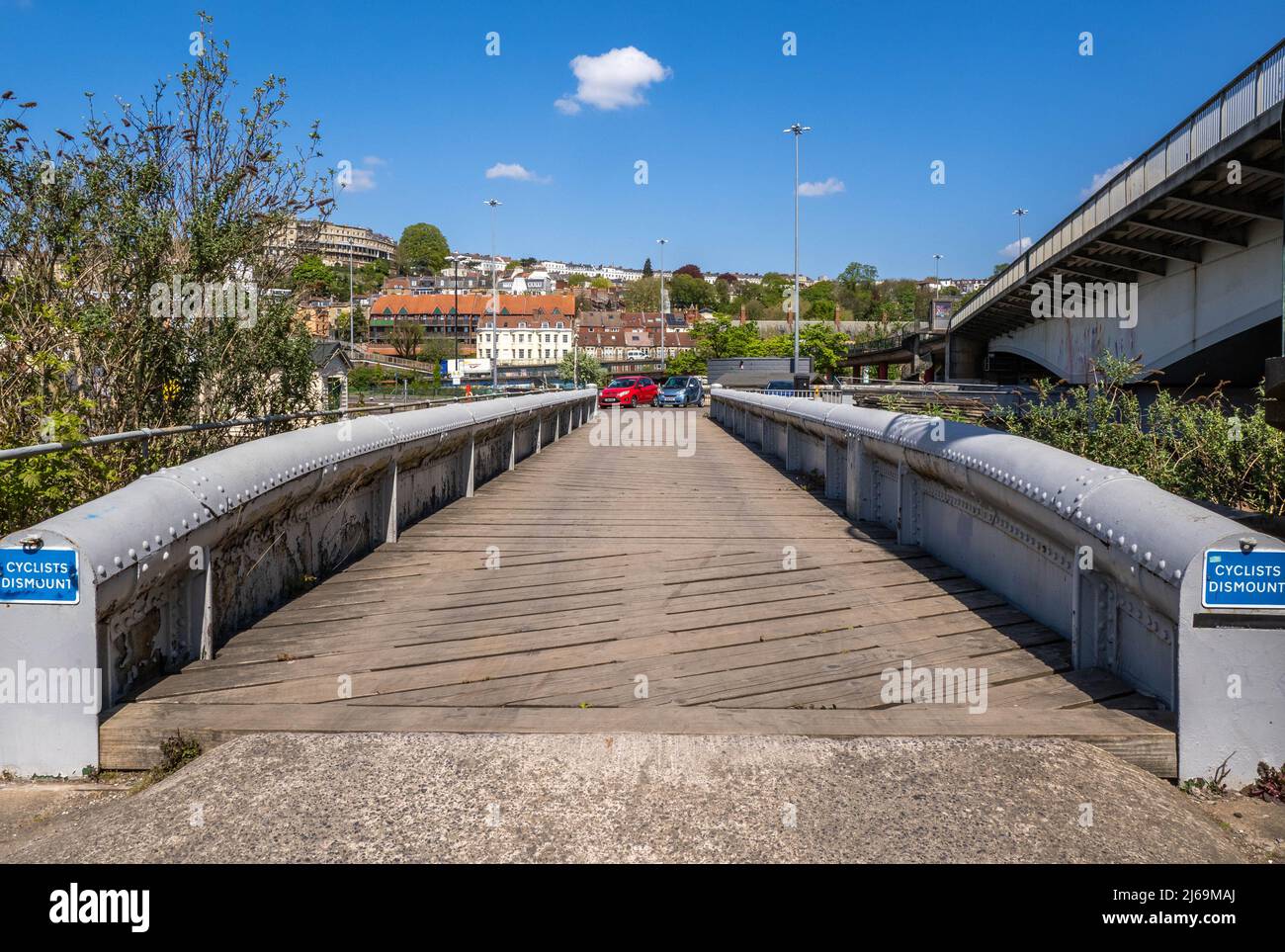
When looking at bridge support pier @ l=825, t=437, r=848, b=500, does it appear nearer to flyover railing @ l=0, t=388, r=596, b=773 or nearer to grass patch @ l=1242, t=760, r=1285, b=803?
flyover railing @ l=0, t=388, r=596, b=773

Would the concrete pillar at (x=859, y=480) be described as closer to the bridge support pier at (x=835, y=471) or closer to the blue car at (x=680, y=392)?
the bridge support pier at (x=835, y=471)

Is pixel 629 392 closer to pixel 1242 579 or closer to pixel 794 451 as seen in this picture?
pixel 794 451

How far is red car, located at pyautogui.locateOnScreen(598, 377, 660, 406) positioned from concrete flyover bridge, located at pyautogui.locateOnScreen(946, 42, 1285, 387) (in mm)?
20615

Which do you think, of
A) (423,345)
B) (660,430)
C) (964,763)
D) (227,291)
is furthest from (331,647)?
(423,345)

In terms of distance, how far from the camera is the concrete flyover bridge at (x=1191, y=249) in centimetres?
2053

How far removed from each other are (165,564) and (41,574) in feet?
2.08

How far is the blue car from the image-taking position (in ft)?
167

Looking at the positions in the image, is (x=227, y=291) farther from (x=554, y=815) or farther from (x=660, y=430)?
(x=660, y=430)

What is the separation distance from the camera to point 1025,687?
465 cm

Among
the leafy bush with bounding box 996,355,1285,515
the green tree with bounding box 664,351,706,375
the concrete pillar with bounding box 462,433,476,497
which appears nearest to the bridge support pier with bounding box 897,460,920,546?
the leafy bush with bounding box 996,355,1285,515
